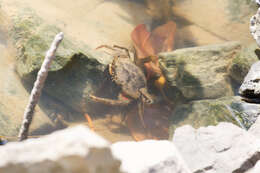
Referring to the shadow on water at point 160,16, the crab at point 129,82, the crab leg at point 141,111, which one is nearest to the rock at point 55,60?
the crab at point 129,82

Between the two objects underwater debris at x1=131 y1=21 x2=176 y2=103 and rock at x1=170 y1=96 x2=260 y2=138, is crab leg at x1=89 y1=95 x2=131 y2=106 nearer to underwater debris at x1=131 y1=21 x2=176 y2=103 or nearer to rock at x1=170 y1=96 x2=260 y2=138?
underwater debris at x1=131 y1=21 x2=176 y2=103

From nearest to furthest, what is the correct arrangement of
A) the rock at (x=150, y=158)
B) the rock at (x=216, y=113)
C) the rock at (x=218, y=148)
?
the rock at (x=150, y=158), the rock at (x=218, y=148), the rock at (x=216, y=113)

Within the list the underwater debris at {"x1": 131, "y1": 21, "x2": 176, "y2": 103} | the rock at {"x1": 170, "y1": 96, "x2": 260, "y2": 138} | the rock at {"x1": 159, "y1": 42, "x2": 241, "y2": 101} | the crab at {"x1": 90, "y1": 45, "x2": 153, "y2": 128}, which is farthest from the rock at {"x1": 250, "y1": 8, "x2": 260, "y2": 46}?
the crab at {"x1": 90, "y1": 45, "x2": 153, "y2": 128}

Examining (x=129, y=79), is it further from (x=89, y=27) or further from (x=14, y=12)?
(x=14, y=12)

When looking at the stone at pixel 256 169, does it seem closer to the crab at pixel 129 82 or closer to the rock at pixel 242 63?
the rock at pixel 242 63

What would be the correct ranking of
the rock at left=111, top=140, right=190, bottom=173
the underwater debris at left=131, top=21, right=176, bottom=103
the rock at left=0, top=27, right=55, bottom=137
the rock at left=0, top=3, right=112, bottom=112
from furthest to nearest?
1. the underwater debris at left=131, top=21, right=176, bottom=103
2. the rock at left=0, top=3, right=112, bottom=112
3. the rock at left=0, top=27, right=55, bottom=137
4. the rock at left=111, top=140, right=190, bottom=173

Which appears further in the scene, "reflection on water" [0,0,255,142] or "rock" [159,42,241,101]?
"rock" [159,42,241,101]

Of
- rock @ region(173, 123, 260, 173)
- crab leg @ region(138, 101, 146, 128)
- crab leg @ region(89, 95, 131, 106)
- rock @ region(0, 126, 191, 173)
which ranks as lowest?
crab leg @ region(138, 101, 146, 128)

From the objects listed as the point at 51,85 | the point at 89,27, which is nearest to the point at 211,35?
the point at 89,27
